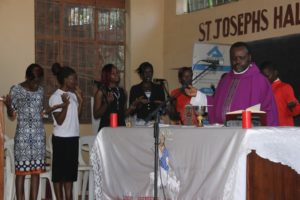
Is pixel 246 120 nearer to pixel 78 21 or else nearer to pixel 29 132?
pixel 29 132

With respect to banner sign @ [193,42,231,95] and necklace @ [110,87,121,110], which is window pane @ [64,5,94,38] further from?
necklace @ [110,87,121,110]

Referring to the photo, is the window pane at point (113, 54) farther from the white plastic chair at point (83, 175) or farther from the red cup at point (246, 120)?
the red cup at point (246, 120)

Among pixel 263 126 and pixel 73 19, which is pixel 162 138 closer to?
pixel 263 126

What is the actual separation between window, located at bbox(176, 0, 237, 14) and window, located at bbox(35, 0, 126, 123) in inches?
37.6

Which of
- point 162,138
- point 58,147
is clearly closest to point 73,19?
point 58,147

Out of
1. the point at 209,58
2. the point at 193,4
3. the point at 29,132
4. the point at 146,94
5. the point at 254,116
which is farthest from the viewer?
the point at 193,4

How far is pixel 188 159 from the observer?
494cm

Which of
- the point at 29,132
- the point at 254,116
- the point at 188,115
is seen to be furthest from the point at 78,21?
the point at 254,116

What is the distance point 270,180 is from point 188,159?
71cm

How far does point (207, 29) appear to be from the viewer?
1006cm

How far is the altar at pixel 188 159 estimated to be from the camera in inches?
173

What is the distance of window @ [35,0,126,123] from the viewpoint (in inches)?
395

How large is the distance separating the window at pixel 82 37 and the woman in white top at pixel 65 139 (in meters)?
2.68

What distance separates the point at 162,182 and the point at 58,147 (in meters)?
2.33
